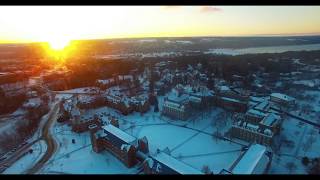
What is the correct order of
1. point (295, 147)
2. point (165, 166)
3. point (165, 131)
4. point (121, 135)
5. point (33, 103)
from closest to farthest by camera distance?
point (165, 166) < point (121, 135) < point (295, 147) < point (165, 131) < point (33, 103)

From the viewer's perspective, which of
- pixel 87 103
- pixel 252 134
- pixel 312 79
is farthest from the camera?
pixel 312 79

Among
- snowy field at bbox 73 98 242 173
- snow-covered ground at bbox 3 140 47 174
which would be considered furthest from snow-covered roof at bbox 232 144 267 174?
snow-covered ground at bbox 3 140 47 174

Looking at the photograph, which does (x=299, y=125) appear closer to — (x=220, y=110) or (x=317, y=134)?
(x=317, y=134)

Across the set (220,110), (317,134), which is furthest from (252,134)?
(220,110)

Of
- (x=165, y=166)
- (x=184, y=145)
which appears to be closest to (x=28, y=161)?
(x=165, y=166)

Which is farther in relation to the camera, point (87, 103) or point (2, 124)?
point (87, 103)

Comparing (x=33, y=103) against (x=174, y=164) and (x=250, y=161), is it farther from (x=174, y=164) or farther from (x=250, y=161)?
(x=250, y=161)
